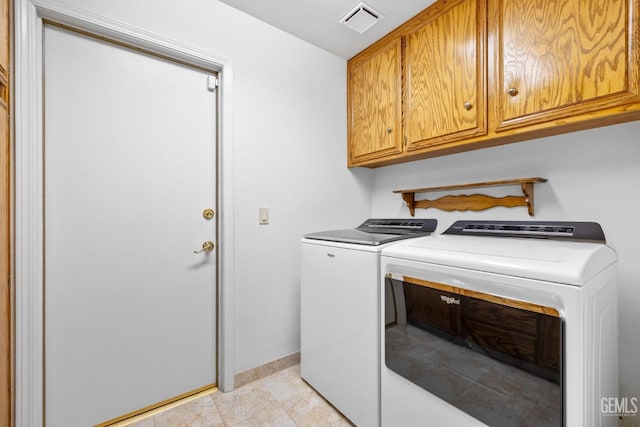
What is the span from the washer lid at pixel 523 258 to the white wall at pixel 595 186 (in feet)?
1.09

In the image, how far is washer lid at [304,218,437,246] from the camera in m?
1.43

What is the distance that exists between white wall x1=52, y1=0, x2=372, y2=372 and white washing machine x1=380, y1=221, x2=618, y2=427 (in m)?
0.85

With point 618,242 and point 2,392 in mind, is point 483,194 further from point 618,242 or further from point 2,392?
point 2,392

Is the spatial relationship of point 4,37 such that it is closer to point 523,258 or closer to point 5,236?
point 5,236

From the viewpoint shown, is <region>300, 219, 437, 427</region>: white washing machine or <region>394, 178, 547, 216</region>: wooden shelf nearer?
<region>300, 219, 437, 427</region>: white washing machine

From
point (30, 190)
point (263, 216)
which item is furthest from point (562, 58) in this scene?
point (30, 190)

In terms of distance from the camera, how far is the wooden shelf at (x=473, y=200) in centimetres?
149

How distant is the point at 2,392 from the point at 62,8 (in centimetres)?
161

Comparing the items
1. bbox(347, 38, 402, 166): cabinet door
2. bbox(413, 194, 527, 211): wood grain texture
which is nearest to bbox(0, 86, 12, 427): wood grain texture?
bbox(347, 38, 402, 166): cabinet door

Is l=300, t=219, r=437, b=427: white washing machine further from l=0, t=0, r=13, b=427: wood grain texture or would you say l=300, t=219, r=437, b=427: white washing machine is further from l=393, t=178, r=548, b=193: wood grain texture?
l=0, t=0, r=13, b=427: wood grain texture

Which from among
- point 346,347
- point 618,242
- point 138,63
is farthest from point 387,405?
point 138,63

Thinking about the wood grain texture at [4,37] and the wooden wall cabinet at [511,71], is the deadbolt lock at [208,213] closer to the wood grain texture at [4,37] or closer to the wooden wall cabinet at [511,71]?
the wood grain texture at [4,37]

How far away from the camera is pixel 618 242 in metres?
1.26

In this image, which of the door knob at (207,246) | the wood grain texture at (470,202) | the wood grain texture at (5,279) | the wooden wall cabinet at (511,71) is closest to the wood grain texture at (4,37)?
the wood grain texture at (5,279)
